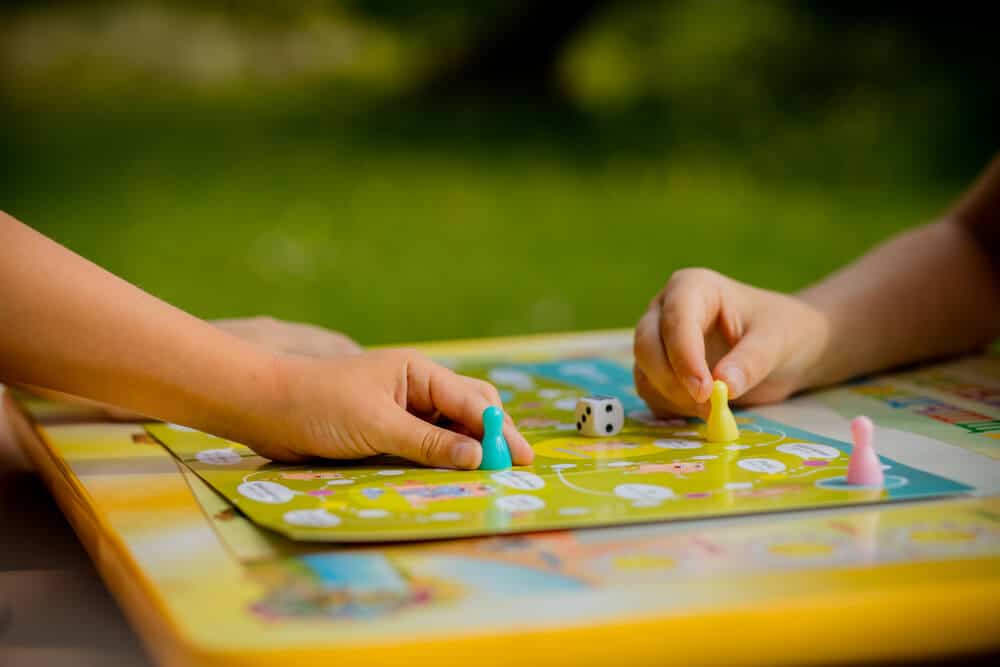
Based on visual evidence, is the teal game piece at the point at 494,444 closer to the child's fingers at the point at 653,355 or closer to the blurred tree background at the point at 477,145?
the child's fingers at the point at 653,355

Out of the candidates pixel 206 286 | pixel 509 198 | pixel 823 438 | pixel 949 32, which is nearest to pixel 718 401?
pixel 823 438

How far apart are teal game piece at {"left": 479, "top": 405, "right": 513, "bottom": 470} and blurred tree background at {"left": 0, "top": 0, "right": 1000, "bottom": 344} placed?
173 cm

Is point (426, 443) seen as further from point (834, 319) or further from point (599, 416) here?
point (834, 319)

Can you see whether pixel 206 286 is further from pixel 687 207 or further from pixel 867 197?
pixel 867 197

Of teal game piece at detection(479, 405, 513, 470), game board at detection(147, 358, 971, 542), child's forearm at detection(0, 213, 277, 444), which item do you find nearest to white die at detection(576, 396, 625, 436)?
game board at detection(147, 358, 971, 542)

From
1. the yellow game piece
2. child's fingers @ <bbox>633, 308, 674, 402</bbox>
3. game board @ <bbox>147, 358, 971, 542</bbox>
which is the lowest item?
game board @ <bbox>147, 358, 971, 542</bbox>

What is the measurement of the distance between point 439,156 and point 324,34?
1.32 ft

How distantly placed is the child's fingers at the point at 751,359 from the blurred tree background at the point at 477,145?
5.27 ft

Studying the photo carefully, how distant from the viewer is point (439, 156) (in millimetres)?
2885

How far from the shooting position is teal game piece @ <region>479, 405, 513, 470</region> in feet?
2.46

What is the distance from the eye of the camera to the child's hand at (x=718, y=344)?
86cm

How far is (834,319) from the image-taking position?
101 centimetres

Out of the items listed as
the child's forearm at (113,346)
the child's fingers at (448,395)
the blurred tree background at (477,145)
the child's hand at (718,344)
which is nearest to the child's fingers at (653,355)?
the child's hand at (718,344)

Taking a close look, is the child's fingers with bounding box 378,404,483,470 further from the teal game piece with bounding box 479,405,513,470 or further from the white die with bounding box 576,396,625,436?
the white die with bounding box 576,396,625,436
